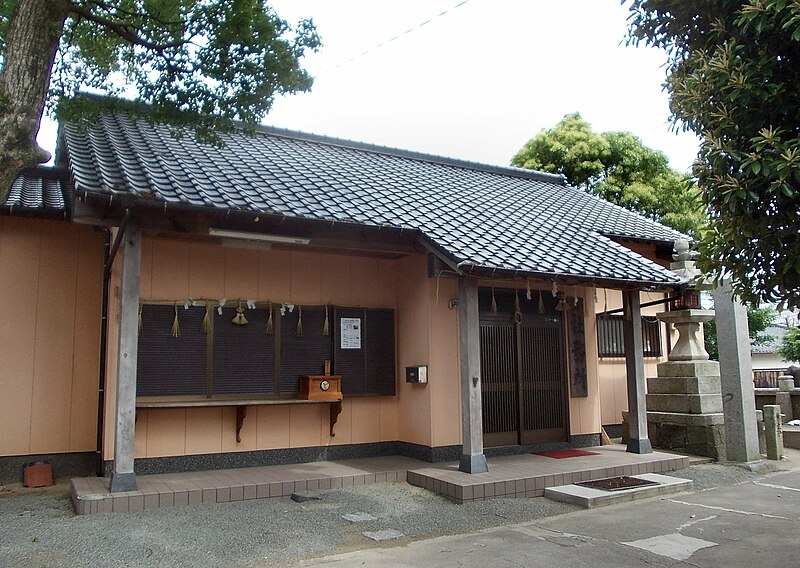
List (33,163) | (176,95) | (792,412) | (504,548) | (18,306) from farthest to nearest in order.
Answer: (792,412) → (18,306) → (176,95) → (504,548) → (33,163)

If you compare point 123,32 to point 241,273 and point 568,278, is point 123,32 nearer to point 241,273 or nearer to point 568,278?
point 241,273

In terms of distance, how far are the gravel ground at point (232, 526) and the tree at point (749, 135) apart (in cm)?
371

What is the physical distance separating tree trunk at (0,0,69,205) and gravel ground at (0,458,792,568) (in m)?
2.98

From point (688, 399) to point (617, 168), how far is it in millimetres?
12753

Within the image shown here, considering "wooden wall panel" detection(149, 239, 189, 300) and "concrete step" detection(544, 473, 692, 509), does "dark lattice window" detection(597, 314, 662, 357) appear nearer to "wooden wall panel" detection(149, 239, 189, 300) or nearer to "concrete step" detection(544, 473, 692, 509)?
"concrete step" detection(544, 473, 692, 509)

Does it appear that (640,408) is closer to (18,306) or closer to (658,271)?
(658,271)

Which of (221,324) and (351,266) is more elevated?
(351,266)

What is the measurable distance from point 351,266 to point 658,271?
177 inches

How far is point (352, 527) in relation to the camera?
6070mm

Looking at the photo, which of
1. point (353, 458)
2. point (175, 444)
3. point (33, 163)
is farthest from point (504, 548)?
point (33, 163)

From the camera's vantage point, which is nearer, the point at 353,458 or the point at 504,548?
the point at 504,548

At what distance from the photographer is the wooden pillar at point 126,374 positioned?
6.39 m

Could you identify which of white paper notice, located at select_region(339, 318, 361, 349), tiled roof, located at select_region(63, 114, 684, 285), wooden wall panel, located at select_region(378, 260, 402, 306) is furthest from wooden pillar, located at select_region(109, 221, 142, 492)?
wooden wall panel, located at select_region(378, 260, 402, 306)

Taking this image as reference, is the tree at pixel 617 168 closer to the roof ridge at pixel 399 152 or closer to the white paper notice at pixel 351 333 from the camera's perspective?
the roof ridge at pixel 399 152
